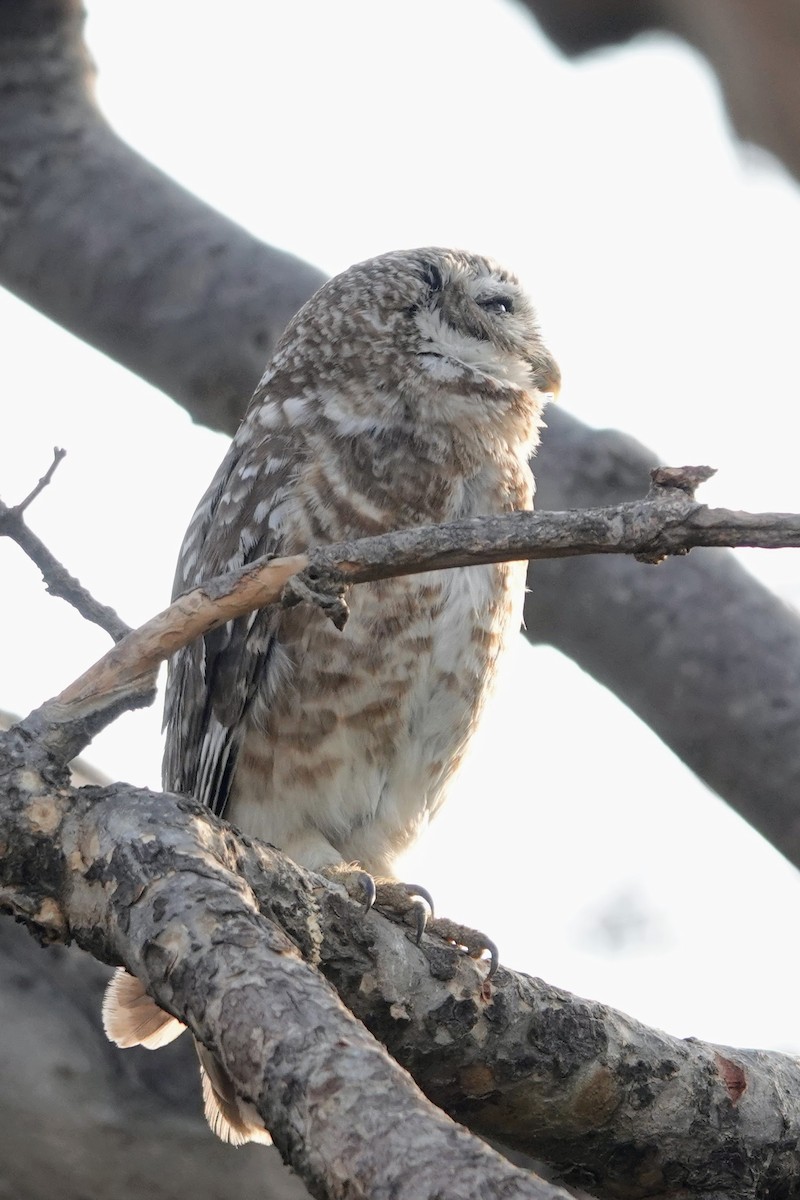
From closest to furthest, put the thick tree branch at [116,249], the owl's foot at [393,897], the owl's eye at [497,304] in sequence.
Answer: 1. the owl's foot at [393,897]
2. the owl's eye at [497,304]
3. the thick tree branch at [116,249]

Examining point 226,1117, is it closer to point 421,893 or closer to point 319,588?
point 421,893

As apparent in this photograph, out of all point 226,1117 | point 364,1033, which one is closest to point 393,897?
point 226,1117

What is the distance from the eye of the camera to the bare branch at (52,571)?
3152 millimetres

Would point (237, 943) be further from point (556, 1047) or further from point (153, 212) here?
point (153, 212)

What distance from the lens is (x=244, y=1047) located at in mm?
1922

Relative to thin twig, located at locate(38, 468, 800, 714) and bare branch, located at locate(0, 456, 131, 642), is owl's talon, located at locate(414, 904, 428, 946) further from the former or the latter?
thin twig, located at locate(38, 468, 800, 714)

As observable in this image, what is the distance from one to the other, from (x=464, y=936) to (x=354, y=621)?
1.02 metres

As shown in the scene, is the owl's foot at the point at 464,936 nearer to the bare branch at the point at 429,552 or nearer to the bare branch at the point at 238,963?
the bare branch at the point at 238,963

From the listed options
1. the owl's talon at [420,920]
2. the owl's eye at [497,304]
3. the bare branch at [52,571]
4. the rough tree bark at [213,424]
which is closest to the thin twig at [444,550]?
the bare branch at [52,571]

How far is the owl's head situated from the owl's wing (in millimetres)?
295

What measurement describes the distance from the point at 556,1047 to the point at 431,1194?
4.93 ft

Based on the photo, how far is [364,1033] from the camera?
74.8 inches

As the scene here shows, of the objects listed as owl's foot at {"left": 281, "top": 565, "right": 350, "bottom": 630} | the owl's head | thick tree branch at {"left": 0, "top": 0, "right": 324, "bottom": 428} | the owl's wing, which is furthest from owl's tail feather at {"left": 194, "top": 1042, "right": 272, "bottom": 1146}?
thick tree branch at {"left": 0, "top": 0, "right": 324, "bottom": 428}

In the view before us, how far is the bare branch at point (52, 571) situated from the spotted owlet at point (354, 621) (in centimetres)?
65
